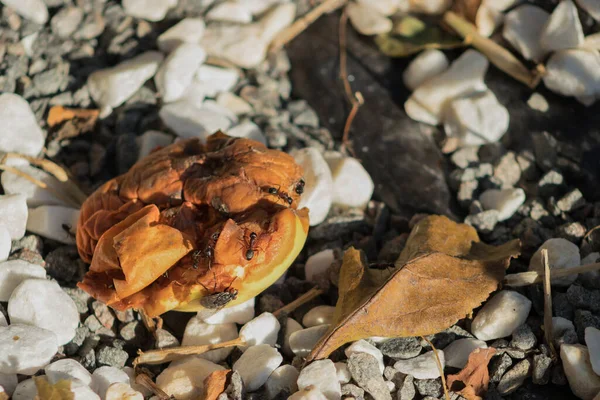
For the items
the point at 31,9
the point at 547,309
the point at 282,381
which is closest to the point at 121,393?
the point at 282,381

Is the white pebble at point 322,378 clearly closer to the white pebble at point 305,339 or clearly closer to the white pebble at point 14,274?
the white pebble at point 305,339

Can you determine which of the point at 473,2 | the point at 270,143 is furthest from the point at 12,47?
the point at 473,2

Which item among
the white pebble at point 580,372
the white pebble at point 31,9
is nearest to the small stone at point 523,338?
the white pebble at point 580,372

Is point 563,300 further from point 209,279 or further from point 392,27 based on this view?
point 392,27

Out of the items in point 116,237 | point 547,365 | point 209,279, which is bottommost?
point 547,365

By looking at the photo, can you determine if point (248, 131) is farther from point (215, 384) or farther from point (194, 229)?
point (215, 384)

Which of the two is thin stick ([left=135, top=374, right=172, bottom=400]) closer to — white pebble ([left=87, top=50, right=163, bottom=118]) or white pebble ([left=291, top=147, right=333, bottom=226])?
white pebble ([left=291, top=147, right=333, bottom=226])

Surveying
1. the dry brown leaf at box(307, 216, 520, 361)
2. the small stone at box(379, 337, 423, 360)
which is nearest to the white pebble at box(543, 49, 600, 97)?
the dry brown leaf at box(307, 216, 520, 361)
